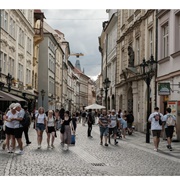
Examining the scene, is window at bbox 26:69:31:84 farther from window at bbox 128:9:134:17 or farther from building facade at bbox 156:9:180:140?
building facade at bbox 156:9:180:140

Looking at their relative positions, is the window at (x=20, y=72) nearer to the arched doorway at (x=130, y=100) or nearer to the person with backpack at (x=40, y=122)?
the arched doorway at (x=130, y=100)

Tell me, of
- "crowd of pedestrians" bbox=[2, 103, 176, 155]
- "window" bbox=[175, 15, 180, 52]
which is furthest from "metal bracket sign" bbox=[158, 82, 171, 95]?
"crowd of pedestrians" bbox=[2, 103, 176, 155]

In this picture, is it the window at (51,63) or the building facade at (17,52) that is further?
the window at (51,63)

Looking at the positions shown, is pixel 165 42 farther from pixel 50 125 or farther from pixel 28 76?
pixel 28 76

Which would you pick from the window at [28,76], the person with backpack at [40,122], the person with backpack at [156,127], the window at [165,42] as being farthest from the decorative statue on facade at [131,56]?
the window at [28,76]

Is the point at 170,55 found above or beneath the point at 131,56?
beneath

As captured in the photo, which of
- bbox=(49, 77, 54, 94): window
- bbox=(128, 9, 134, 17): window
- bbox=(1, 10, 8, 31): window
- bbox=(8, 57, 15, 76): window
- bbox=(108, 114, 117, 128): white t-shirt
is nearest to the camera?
bbox=(108, 114, 117, 128): white t-shirt

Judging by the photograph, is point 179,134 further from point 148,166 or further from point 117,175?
point 117,175

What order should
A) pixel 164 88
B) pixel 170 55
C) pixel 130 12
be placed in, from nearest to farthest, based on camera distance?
pixel 164 88, pixel 170 55, pixel 130 12

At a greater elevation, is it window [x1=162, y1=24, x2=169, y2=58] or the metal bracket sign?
window [x1=162, y1=24, x2=169, y2=58]

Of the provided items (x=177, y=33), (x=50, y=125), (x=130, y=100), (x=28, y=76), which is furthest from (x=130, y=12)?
(x=50, y=125)

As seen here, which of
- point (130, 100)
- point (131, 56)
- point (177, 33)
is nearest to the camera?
point (177, 33)

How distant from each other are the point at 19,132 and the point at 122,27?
23.0 metres

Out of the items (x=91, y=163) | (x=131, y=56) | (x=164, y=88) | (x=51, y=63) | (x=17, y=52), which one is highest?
(x=51, y=63)
